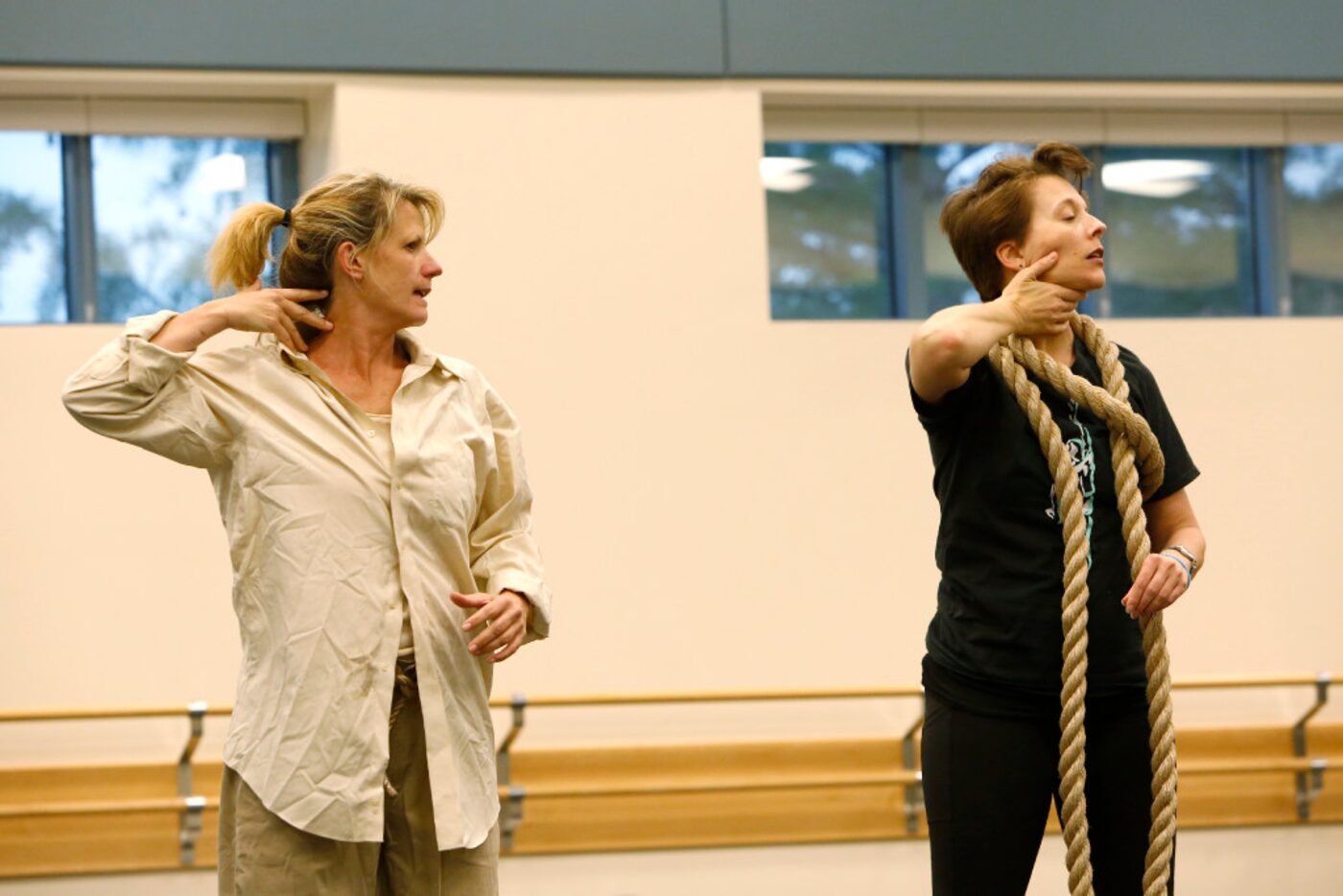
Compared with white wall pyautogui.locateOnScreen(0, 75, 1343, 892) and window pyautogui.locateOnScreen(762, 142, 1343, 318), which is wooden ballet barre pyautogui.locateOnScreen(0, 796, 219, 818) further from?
window pyautogui.locateOnScreen(762, 142, 1343, 318)

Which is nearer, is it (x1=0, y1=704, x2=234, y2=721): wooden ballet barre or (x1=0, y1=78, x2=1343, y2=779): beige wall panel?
(x1=0, y1=704, x2=234, y2=721): wooden ballet barre

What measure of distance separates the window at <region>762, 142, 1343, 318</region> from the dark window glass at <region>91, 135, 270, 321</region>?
151 centimetres

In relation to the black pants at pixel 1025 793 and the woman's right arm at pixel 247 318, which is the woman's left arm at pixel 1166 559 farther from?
the woman's right arm at pixel 247 318

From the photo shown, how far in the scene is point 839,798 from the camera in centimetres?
422

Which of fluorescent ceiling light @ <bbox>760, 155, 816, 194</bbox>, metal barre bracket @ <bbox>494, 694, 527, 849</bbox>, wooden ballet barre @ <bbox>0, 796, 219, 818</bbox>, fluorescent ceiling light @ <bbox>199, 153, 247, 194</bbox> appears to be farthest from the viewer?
fluorescent ceiling light @ <bbox>760, 155, 816, 194</bbox>

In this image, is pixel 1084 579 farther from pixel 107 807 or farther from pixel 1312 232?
pixel 1312 232

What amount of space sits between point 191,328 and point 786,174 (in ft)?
9.27

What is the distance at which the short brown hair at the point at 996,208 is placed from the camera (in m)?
2.19

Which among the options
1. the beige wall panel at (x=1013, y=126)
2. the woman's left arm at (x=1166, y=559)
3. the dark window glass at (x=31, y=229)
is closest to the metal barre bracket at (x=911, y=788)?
the beige wall panel at (x=1013, y=126)

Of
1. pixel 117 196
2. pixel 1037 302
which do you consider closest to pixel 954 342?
pixel 1037 302

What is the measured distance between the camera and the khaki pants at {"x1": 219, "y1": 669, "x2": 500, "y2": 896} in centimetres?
191

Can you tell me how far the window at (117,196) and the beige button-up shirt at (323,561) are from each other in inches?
92.5

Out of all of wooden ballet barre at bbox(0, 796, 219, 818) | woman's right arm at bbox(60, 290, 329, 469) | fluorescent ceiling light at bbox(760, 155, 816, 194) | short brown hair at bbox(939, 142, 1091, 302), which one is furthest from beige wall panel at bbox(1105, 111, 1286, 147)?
woman's right arm at bbox(60, 290, 329, 469)

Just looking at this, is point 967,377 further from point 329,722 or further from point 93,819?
point 93,819
